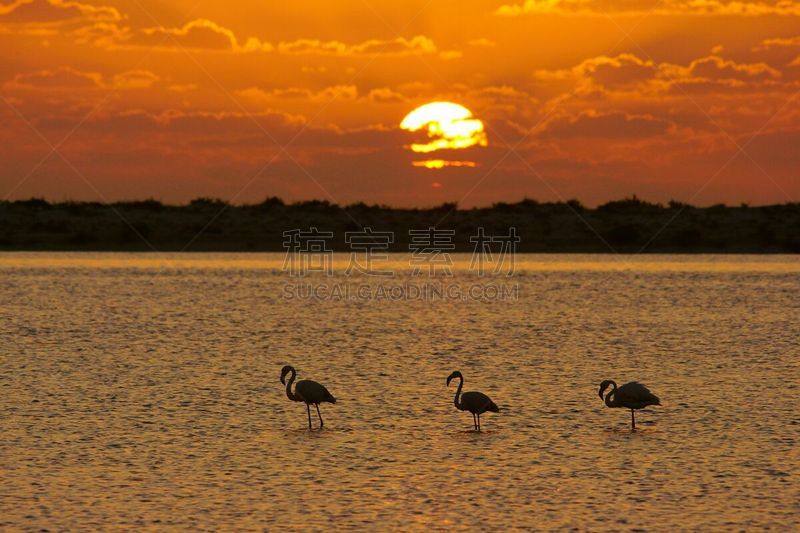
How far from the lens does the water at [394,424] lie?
13.7 metres

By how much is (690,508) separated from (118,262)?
73.2 m

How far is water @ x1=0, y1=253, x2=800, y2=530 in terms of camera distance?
13.7 meters

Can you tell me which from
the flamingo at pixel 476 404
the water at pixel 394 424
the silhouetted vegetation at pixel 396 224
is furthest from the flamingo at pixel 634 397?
the silhouetted vegetation at pixel 396 224

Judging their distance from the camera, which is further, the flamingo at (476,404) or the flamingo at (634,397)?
the flamingo at (634,397)

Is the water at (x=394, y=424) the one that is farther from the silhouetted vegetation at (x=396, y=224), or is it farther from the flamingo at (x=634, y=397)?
the silhouetted vegetation at (x=396, y=224)

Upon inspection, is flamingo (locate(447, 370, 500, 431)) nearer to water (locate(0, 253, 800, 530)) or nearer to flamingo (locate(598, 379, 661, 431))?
water (locate(0, 253, 800, 530))

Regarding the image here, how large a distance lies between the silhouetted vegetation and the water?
211 ft

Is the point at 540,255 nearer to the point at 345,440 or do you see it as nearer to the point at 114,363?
the point at 114,363

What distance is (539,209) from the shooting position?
124 meters

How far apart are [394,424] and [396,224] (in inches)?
3946

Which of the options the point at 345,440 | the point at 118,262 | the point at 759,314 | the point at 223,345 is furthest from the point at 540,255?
the point at 345,440

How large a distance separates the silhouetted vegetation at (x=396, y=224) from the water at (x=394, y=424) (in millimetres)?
64261

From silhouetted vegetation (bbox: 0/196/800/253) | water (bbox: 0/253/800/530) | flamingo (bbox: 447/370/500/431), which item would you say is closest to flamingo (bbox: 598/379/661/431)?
water (bbox: 0/253/800/530)

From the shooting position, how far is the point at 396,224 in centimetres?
→ 11869
